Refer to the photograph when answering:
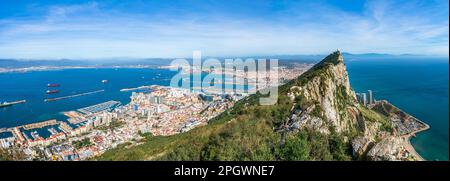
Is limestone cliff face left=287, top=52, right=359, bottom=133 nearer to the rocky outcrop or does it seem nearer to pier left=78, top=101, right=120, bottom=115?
the rocky outcrop

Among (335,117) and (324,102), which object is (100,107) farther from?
(335,117)

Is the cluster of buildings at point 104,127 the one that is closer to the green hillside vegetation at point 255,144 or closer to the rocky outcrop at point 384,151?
the green hillside vegetation at point 255,144

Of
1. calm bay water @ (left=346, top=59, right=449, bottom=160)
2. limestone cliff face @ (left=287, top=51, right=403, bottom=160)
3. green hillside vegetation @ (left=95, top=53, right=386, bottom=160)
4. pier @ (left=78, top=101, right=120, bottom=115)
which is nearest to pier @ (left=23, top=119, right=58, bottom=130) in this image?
pier @ (left=78, top=101, right=120, bottom=115)

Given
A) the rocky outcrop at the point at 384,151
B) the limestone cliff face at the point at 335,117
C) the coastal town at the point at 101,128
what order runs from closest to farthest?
the rocky outcrop at the point at 384,151
the limestone cliff face at the point at 335,117
the coastal town at the point at 101,128

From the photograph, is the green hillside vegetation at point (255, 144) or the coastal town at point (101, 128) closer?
the green hillside vegetation at point (255, 144)

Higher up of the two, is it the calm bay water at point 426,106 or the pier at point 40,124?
the calm bay water at point 426,106

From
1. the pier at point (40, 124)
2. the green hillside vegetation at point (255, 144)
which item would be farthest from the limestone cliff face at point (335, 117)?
the pier at point (40, 124)

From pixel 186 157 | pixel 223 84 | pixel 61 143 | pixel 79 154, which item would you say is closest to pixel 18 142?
pixel 61 143
